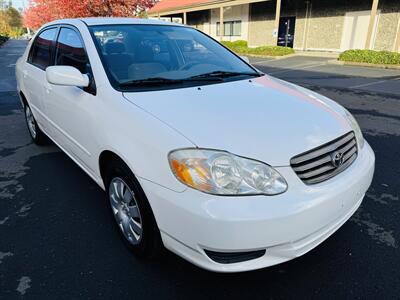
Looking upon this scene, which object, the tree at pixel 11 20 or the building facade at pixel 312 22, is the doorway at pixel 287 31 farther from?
the tree at pixel 11 20

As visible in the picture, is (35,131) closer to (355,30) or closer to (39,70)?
(39,70)

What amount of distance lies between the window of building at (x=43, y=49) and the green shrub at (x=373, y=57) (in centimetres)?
1252

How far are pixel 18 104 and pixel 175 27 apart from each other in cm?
534

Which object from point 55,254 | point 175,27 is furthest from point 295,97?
point 55,254

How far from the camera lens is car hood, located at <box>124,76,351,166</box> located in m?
1.86

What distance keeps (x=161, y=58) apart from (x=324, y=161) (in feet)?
5.52

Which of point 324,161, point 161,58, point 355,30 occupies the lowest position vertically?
point 355,30

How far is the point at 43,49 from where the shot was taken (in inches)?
149

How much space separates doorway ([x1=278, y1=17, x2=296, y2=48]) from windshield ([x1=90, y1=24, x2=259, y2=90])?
20376 millimetres

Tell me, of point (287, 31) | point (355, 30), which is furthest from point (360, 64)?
point (287, 31)

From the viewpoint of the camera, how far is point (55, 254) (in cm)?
244

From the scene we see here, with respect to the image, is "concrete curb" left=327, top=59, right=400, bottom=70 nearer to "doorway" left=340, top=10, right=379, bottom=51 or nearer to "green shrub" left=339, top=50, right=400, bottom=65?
"green shrub" left=339, top=50, right=400, bottom=65

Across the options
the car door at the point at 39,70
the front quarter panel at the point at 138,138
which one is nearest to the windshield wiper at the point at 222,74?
the front quarter panel at the point at 138,138

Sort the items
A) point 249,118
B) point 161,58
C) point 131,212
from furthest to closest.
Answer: point 161,58
point 131,212
point 249,118
